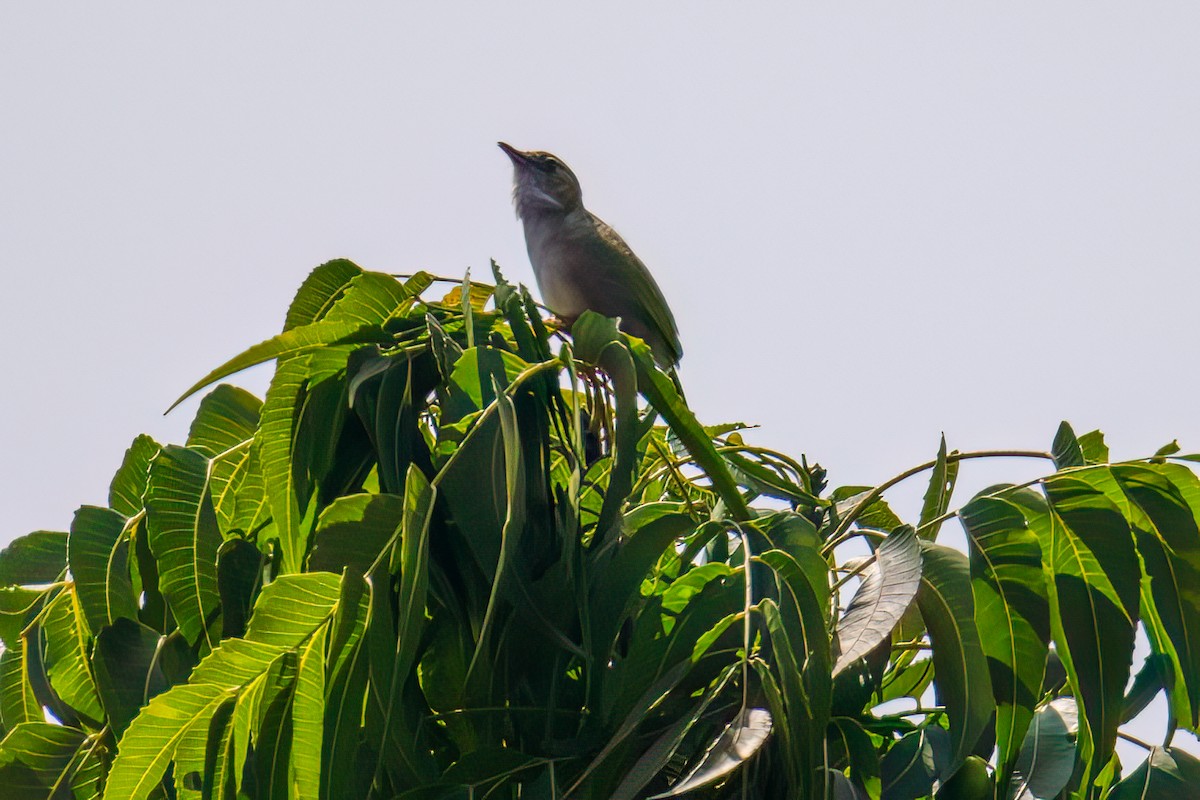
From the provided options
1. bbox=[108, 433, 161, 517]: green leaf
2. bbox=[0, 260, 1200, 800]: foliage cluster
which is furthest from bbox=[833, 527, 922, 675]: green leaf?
bbox=[108, 433, 161, 517]: green leaf

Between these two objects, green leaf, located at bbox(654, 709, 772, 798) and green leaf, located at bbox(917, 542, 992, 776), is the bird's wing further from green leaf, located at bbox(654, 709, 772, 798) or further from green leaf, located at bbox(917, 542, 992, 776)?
green leaf, located at bbox(654, 709, 772, 798)

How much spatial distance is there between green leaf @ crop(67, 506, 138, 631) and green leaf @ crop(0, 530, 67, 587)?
0.32 meters

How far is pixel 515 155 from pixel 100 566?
6.44 feet

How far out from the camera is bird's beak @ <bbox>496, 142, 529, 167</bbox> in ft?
12.4

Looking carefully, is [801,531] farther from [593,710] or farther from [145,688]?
[145,688]

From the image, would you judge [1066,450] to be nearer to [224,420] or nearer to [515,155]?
[224,420]

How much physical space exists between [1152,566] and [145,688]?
1.51m

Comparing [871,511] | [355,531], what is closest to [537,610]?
[355,531]

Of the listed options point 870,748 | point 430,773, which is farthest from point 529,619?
point 870,748

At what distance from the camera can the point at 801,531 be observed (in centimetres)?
186

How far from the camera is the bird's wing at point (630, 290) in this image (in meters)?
3.30

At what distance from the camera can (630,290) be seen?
3.30 meters

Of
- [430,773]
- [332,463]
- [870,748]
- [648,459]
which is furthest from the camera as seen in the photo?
[648,459]

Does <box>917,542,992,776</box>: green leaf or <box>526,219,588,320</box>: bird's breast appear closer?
<box>917,542,992,776</box>: green leaf
